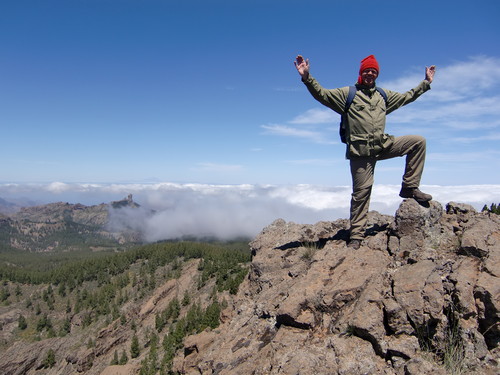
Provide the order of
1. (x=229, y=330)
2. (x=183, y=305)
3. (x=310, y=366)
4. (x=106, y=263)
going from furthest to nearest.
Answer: (x=106, y=263), (x=183, y=305), (x=229, y=330), (x=310, y=366)

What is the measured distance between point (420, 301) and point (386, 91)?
286 inches

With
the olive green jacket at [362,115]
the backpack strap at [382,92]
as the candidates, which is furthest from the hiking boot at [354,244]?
the backpack strap at [382,92]

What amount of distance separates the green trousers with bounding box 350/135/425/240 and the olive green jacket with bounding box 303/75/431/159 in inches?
16.4

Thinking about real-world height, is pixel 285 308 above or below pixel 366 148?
below

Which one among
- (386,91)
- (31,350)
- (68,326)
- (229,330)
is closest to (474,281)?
(386,91)

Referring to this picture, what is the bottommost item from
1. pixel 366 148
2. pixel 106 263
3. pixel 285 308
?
pixel 106 263

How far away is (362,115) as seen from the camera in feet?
33.6

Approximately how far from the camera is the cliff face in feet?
22.8

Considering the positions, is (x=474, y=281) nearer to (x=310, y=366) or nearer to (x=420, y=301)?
(x=420, y=301)

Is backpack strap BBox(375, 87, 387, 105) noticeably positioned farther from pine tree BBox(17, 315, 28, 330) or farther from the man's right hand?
pine tree BBox(17, 315, 28, 330)

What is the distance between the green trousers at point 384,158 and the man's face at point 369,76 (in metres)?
2.24

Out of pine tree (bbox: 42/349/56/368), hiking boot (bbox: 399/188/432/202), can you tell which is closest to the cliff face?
hiking boot (bbox: 399/188/432/202)

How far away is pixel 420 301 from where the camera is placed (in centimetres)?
755

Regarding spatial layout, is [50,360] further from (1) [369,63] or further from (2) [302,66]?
(1) [369,63]
